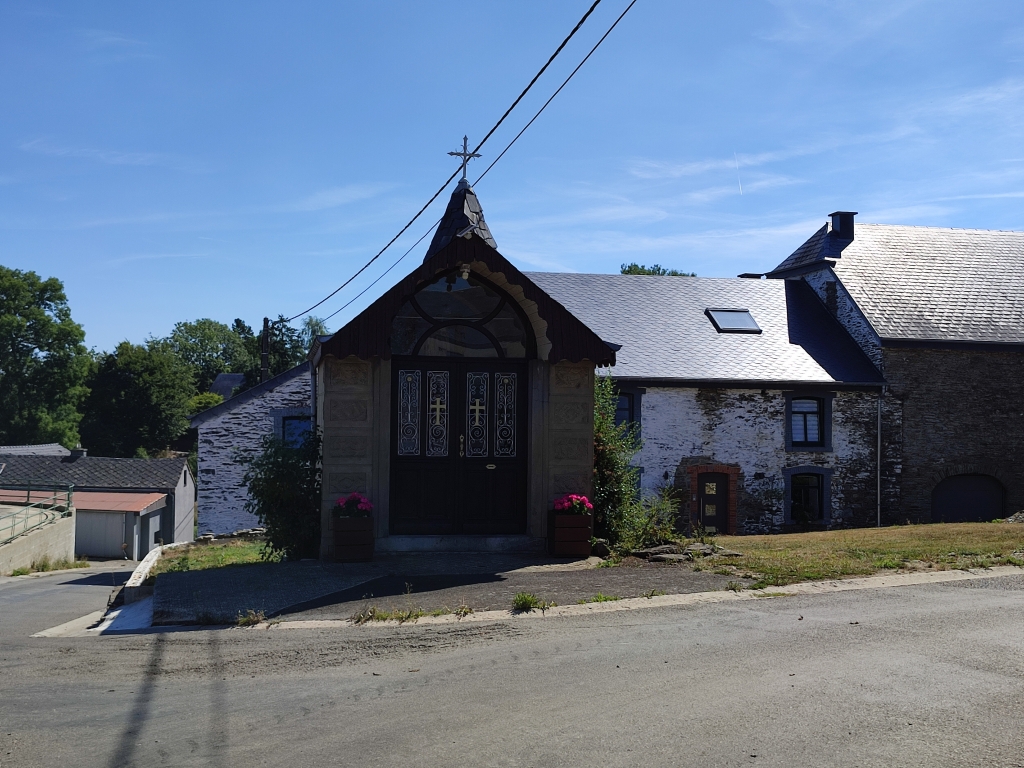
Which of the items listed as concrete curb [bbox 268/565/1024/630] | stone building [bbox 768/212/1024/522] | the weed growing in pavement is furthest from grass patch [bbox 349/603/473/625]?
stone building [bbox 768/212/1024/522]

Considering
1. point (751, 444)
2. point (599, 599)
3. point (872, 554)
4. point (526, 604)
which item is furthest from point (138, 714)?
point (751, 444)

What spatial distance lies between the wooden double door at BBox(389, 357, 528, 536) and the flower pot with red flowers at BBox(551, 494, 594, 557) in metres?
0.67

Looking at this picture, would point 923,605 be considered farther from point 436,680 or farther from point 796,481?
point 796,481

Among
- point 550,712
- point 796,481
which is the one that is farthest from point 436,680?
point 796,481

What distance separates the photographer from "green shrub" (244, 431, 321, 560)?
12.5 m

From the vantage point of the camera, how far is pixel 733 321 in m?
27.1

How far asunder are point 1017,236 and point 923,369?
8688 millimetres

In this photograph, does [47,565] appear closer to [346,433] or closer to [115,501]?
[115,501]

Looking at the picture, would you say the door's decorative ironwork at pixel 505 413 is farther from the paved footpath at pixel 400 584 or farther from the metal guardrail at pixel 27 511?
the metal guardrail at pixel 27 511

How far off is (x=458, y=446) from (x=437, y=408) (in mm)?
562

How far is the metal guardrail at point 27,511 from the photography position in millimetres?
27156

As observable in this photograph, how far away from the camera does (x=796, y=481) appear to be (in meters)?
25.0

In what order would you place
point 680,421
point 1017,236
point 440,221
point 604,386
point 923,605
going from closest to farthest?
1. point 923,605
2. point 604,386
3. point 440,221
4. point 680,421
5. point 1017,236

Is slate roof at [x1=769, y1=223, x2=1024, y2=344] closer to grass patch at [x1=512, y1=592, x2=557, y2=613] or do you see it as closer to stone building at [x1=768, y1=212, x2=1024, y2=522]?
stone building at [x1=768, y1=212, x2=1024, y2=522]
